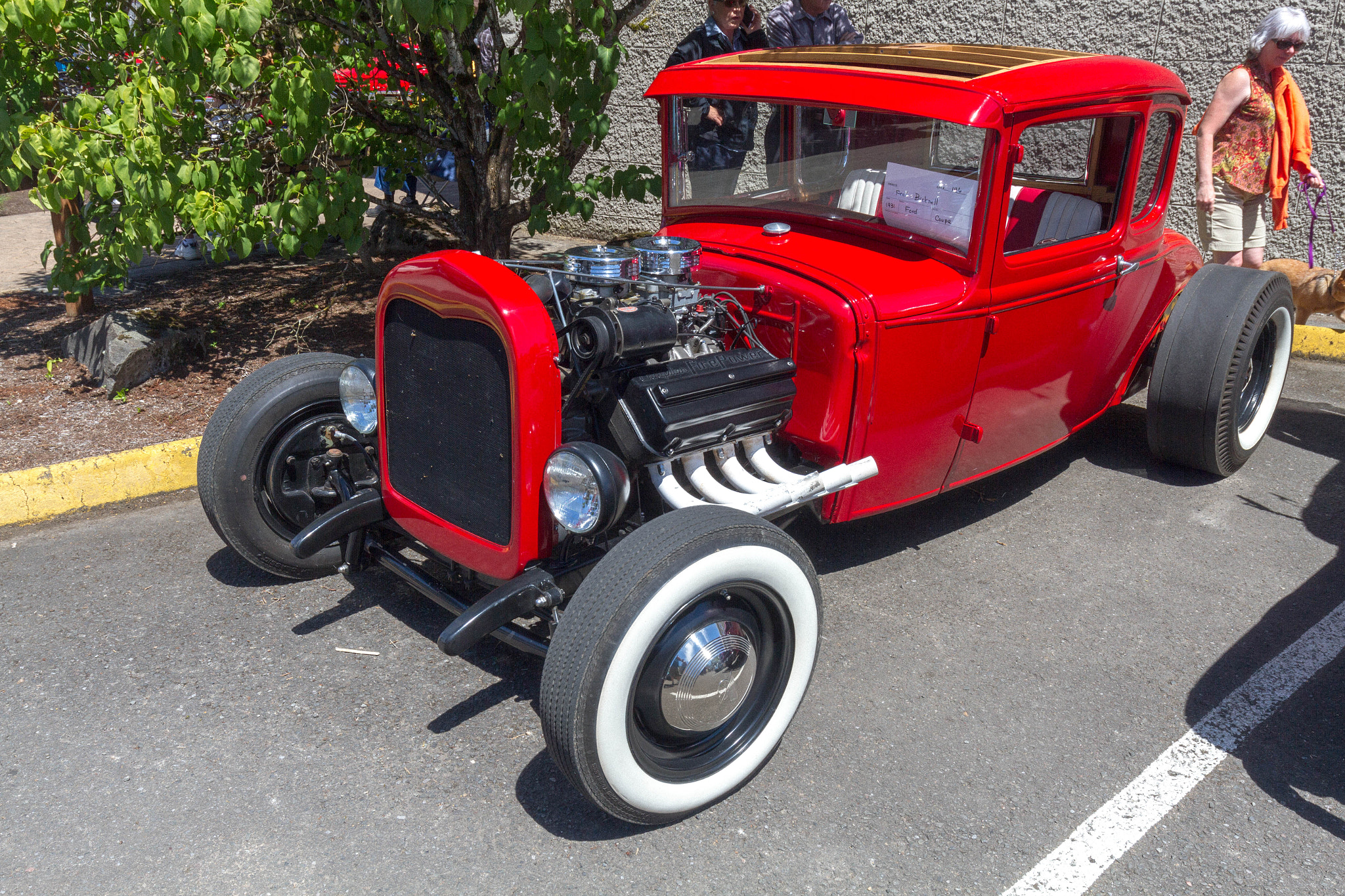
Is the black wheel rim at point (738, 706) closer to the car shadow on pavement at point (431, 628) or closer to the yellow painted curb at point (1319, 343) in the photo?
the car shadow on pavement at point (431, 628)

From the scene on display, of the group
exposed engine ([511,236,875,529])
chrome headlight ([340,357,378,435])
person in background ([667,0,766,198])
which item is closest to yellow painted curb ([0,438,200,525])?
chrome headlight ([340,357,378,435])

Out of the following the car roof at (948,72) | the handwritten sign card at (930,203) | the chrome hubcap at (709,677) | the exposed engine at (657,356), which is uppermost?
the car roof at (948,72)

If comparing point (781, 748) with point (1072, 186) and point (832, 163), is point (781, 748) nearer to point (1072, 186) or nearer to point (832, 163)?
point (832, 163)

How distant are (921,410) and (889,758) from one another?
111cm

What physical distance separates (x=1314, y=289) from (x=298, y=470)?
522cm

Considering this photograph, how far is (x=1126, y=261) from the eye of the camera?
365cm

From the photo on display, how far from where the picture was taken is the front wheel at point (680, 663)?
212 cm

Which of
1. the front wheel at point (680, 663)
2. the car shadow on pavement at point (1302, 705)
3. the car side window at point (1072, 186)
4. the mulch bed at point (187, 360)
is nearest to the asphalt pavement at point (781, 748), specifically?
the car shadow on pavement at point (1302, 705)

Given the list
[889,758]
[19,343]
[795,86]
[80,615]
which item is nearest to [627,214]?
[19,343]

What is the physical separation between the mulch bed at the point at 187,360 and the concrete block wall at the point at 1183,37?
393 centimetres

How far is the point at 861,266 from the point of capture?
10.0 feet

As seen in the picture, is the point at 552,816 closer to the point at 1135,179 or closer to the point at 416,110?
the point at 1135,179

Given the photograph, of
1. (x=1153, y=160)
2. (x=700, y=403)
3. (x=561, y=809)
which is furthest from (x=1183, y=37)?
(x=561, y=809)

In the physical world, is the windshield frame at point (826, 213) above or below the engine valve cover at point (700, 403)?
above
